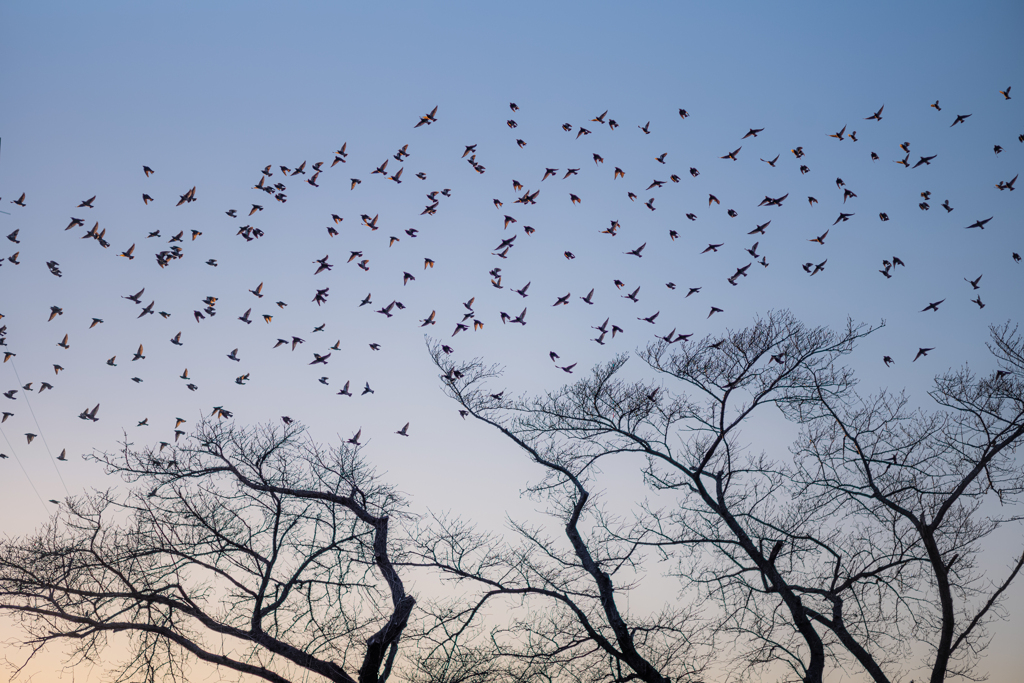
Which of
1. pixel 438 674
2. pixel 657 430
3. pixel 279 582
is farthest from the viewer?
pixel 657 430

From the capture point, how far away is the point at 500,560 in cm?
1630

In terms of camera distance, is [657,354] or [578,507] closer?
[578,507]

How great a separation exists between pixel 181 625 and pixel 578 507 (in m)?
8.96

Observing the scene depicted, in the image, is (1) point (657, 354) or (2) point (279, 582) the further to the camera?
(1) point (657, 354)

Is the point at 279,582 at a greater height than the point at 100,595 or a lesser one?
greater

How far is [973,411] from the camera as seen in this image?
57.5 feet

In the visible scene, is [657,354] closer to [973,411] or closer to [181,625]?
→ [973,411]

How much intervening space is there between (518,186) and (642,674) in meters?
10.7

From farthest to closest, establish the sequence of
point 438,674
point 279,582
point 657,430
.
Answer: point 657,430
point 279,582
point 438,674

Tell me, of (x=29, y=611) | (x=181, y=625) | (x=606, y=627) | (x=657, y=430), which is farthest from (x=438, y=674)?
(x=29, y=611)

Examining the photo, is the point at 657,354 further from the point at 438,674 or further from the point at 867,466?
the point at 438,674

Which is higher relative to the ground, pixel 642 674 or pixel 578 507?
pixel 578 507

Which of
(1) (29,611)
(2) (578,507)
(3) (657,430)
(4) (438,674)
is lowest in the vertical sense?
(1) (29,611)

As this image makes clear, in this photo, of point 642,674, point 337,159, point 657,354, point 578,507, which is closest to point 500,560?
point 578,507
